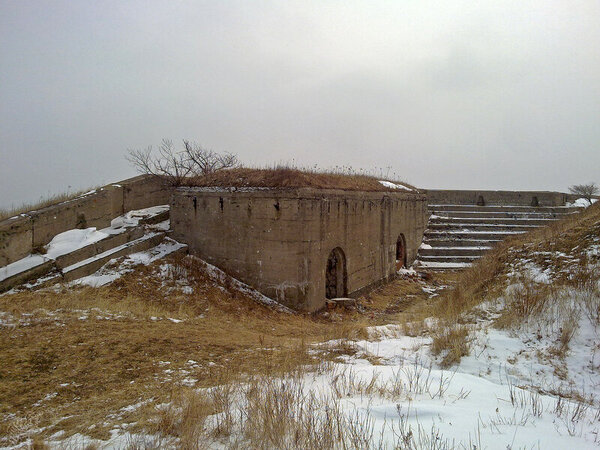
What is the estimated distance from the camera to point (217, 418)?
289 cm

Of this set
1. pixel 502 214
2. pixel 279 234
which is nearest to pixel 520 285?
pixel 279 234

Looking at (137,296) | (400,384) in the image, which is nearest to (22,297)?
(137,296)

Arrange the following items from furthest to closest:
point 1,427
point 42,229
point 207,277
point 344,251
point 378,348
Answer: point 344,251 → point 207,277 → point 42,229 → point 378,348 → point 1,427

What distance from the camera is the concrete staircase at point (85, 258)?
834 cm

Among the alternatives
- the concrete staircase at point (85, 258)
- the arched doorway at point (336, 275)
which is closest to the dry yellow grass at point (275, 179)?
the concrete staircase at point (85, 258)

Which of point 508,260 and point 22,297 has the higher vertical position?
point 508,260

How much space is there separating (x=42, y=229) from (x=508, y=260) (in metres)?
10.2

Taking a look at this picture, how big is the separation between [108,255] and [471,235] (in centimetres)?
1623

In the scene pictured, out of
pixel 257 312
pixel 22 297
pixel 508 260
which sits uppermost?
pixel 508 260

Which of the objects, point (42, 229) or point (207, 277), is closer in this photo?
point (42, 229)

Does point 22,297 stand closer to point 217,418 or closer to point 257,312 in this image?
point 257,312

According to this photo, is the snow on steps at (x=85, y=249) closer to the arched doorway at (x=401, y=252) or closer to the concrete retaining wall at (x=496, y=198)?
the arched doorway at (x=401, y=252)

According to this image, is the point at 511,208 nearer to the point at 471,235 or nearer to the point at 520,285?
the point at 471,235

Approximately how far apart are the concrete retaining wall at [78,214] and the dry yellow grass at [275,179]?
7.54 feet
